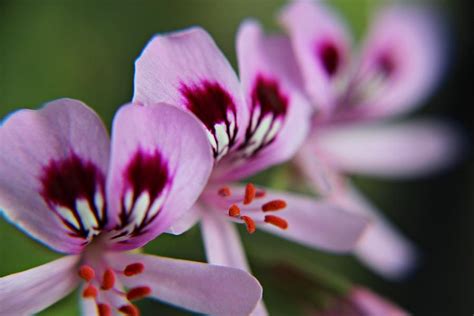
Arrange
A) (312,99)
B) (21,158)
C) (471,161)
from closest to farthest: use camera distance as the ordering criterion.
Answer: (21,158) → (312,99) → (471,161)

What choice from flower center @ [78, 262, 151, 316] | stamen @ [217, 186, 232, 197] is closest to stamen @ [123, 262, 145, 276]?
flower center @ [78, 262, 151, 316]

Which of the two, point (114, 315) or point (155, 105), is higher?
point (155, 105)

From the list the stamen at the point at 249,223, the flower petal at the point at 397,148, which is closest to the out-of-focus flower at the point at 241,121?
the stamen at the point at 249,223

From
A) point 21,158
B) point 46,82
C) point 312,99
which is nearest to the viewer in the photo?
point 21,158

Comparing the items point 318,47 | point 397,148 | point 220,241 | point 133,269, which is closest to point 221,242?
point 220,241

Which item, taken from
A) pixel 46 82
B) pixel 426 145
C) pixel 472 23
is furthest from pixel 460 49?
pixel 46 82

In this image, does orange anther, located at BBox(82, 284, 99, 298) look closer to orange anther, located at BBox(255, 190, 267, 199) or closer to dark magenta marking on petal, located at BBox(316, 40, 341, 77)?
orange anther, located at BBox(255, 190, 267, 199)

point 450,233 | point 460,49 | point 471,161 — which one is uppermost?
point 460,49

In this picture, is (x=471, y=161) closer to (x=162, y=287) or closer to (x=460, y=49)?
(x=460, y=49)
